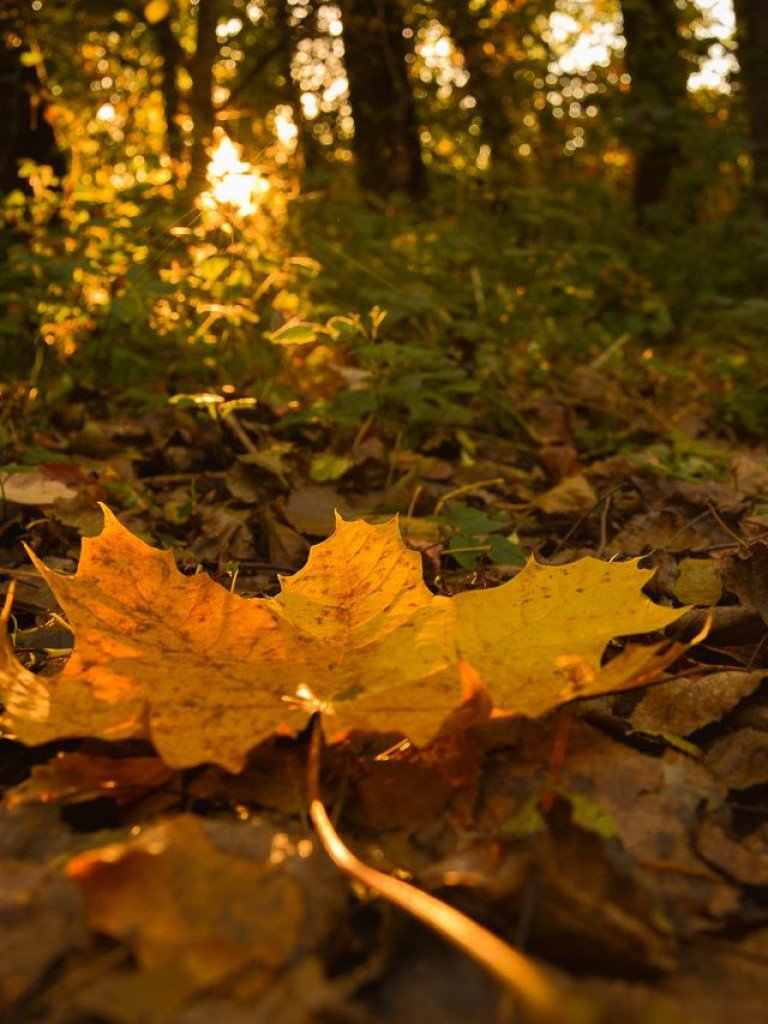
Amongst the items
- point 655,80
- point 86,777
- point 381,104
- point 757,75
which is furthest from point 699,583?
point 757,75

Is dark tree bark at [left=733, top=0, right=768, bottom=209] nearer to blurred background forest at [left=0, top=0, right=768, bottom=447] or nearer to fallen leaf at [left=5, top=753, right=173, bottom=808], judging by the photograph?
blurred background forest at [left=0, top=0, right=768, bottom=447]

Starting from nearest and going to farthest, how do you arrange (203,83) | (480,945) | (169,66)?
(480,945) → (203,83) → (169,66)

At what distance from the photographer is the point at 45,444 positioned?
2.46 meters

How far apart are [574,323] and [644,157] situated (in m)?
4.72

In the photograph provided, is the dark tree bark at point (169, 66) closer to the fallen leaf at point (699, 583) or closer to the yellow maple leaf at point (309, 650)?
the fallen leaf at point (699, 583)

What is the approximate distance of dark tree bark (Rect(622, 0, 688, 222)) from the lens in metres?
5.47

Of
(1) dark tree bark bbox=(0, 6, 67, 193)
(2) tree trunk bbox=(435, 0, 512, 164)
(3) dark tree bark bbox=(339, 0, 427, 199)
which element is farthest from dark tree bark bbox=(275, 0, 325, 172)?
(1) dark tree bark bbox=(0, 6, 67, 193)

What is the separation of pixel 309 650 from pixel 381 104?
5162mm

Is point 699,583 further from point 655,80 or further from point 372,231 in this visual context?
point 655,80

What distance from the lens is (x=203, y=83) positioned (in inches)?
172

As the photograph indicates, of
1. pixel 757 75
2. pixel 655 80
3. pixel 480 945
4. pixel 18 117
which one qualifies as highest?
pixel 757 75

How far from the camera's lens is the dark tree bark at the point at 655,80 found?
5469mm

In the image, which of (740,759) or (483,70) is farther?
(483,70)

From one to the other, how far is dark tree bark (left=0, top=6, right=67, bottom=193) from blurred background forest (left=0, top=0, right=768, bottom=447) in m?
0.01
